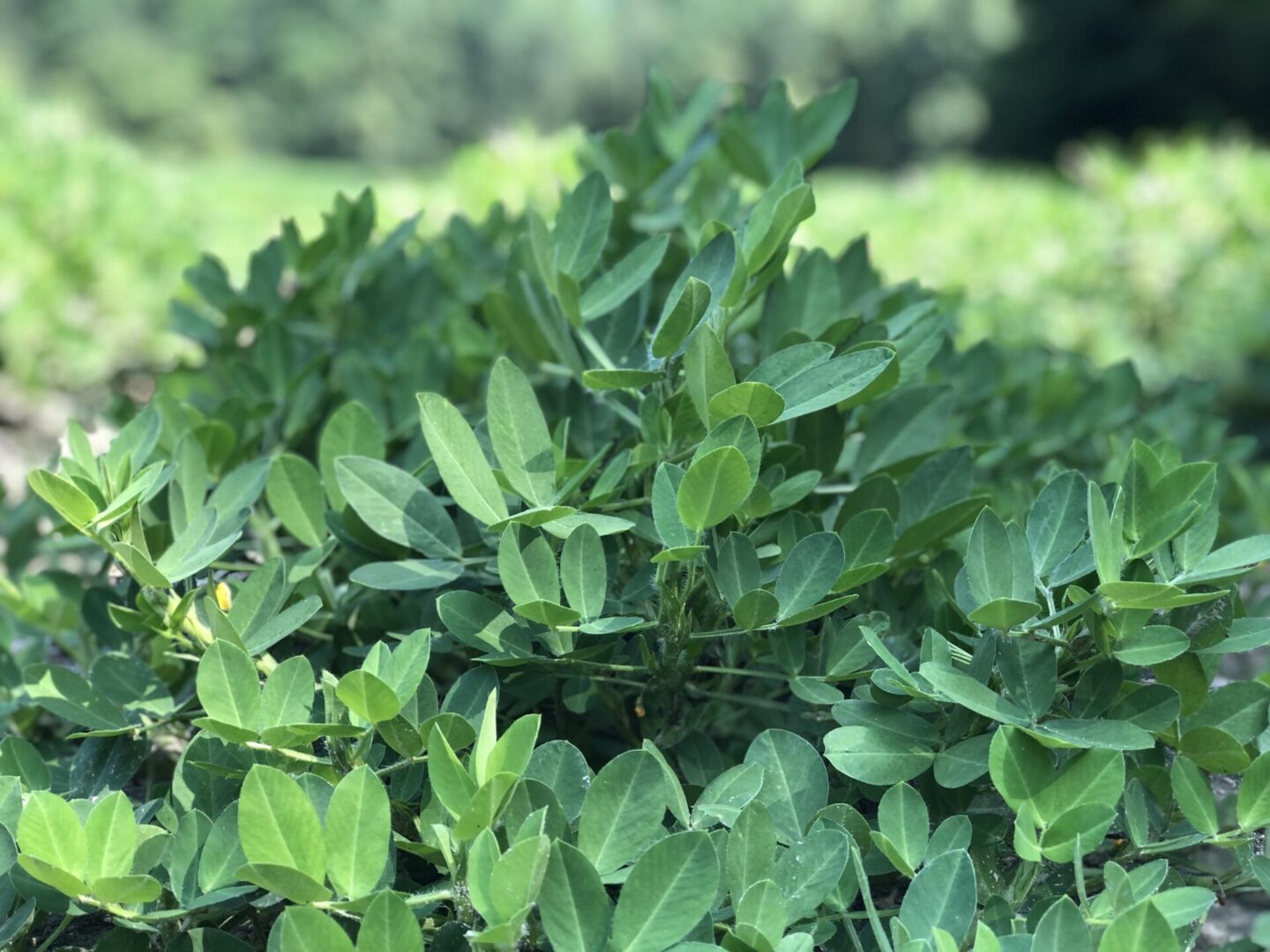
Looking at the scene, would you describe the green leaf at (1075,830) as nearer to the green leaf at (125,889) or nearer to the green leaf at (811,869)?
the green leaf at (811,869)

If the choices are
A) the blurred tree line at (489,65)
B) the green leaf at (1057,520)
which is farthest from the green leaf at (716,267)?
the blurred tree line at (489,65)

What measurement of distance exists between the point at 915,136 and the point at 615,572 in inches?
1582

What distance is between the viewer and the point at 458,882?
545 mm

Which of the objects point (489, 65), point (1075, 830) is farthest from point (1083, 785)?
point (489, 65)

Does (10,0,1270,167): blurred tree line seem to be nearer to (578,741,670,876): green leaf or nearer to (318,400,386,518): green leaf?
(318,400,386,518): green leaf

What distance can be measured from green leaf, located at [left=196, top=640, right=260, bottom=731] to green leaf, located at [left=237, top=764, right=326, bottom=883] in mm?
81

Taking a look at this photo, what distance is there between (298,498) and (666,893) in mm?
469

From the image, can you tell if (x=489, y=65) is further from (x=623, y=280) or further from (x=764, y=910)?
(x=764, y=910)

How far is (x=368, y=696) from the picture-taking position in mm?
572

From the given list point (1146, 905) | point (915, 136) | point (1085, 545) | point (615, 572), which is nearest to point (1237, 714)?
point (1085, 545)

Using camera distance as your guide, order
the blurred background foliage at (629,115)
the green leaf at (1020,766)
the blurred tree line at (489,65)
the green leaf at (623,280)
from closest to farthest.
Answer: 1. the green leaf at (1020,766)
2. the green leaf at (623,280)
3. the blurred background foliage at (629,115)
4. the blurred tree line at (489,65)

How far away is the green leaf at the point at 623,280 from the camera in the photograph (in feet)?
2.68

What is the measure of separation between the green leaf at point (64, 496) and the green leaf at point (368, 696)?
213mm

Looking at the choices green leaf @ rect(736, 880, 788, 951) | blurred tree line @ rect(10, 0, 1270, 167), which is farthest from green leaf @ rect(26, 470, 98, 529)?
blurred tree line @ rect(10, 0, 1270, 167)
